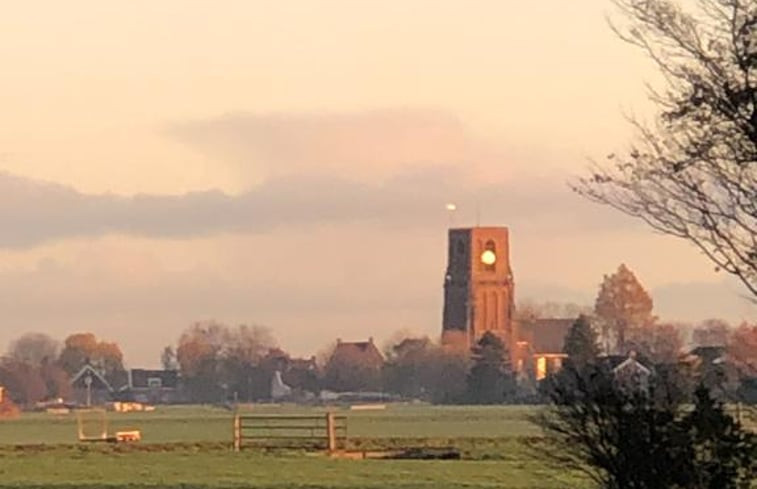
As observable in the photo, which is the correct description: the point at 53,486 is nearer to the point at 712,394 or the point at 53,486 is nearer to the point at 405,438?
the point at 712,394

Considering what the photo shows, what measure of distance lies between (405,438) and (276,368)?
332ft

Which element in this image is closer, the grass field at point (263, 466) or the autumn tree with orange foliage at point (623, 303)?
the grass field at point (263, 466)

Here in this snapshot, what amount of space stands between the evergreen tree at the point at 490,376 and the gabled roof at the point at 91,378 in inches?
1335

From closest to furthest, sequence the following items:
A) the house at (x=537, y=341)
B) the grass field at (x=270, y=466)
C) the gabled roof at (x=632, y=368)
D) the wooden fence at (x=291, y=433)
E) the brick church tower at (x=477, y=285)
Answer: the gabled roof at (x=632, y=368) → the grass field at (x=270, y=466) → the wooden fence at (x=291, y=433) → the house at (x=537, y=341) → the brick church tower at (x=477, y=285)

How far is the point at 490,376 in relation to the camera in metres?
137

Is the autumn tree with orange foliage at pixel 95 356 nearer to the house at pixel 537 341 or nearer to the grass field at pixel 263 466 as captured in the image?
the house at pixel 537 341

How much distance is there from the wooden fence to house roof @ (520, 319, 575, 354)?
314ft

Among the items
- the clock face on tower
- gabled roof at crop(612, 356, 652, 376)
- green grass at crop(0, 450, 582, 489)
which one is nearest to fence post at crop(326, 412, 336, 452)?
green grass at crop(0, 450, 582, 489)

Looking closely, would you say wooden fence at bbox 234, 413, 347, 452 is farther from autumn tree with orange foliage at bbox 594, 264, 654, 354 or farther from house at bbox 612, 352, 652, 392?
autumn tree with orange foliage at bbox 594, 264, 654, 354

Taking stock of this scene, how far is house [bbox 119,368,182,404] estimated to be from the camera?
168750 millimetres

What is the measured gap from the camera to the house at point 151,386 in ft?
554

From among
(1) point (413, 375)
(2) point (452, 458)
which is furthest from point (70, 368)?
(2) point (452, 458)

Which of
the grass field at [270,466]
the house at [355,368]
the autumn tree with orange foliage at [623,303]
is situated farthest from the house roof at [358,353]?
the grass field at [270,466]

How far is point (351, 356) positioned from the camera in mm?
169875
